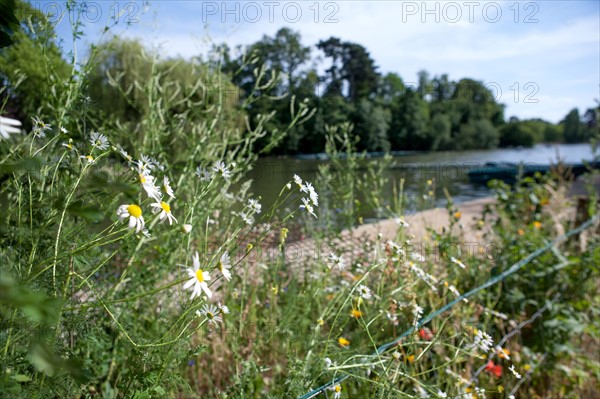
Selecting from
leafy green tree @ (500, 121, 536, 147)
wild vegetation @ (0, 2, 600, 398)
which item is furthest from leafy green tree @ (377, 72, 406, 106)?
leafy green tree @ (500, 121, 536, 147)

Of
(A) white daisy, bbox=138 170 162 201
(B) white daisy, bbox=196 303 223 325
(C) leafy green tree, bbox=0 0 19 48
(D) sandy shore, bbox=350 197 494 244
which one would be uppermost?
(C) leafy green tree, bbox=0 0 19 48

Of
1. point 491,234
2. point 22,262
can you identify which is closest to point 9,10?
point 22,262

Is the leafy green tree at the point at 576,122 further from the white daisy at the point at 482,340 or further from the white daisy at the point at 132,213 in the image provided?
the white daisy at the point at 132,213

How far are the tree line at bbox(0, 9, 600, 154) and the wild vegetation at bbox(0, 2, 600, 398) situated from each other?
1.4 inches

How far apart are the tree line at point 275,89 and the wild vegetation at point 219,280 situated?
36 mm

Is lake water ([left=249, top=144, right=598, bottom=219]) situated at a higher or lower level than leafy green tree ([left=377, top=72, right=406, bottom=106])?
lower

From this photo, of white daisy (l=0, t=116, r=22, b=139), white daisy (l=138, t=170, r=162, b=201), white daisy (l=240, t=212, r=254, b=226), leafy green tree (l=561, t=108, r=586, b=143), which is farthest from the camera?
leafy green tree (l=561, t=108, r=586, b=143)

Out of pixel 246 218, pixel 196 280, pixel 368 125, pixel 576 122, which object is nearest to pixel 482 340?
pixel 246 218

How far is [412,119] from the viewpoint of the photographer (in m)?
10.1

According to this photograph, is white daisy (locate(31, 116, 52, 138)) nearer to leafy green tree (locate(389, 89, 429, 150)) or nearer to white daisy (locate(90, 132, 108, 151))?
white daisy (locate(90, 132, 108, 151))

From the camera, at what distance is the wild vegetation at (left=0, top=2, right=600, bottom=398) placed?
2.09ft

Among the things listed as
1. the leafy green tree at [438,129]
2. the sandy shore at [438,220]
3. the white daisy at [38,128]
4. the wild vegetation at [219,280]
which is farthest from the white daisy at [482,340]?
the leafy green tree at [438,129]

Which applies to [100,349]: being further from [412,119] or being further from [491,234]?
[412,119]

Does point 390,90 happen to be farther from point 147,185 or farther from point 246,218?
point 147,185
